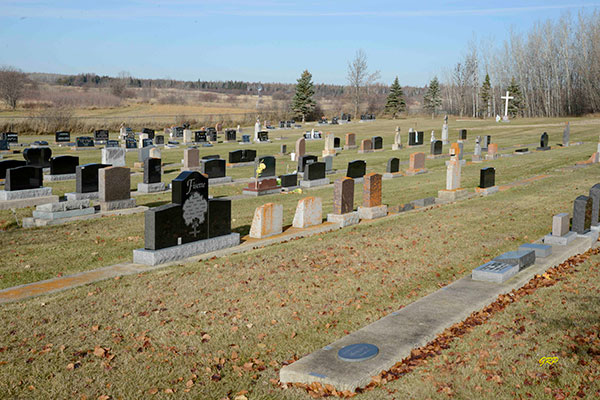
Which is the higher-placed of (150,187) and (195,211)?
(195,211)

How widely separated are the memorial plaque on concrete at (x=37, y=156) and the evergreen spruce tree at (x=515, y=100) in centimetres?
6694

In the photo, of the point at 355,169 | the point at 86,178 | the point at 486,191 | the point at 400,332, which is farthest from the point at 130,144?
the point at 400,332

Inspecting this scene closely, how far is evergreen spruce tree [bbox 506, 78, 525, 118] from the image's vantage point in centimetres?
7956

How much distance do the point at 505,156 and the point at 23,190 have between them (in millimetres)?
24426

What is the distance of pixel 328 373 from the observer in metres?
6.13

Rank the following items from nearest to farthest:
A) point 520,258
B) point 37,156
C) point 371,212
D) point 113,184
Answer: point 520,258 < point 371,212 < point 113,184 < point 37,156

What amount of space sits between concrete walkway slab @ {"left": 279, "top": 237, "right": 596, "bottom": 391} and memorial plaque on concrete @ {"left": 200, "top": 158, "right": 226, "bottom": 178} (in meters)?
15.4

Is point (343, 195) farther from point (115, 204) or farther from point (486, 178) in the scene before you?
point (486, 178)

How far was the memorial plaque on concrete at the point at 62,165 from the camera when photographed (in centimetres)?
2325

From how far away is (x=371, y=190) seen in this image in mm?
16344

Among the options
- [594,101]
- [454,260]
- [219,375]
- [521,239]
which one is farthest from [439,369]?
[594,101]

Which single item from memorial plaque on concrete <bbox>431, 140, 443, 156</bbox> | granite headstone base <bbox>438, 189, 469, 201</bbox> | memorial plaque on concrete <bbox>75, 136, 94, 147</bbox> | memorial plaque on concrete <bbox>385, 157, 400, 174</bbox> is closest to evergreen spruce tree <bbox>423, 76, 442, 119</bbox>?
memorial plaque on concrete <bbox>431, 140, 443, 156</bbox>

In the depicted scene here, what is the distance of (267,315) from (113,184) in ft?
33.6

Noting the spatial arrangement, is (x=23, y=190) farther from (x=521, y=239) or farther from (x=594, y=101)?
(x=594, y=101)
